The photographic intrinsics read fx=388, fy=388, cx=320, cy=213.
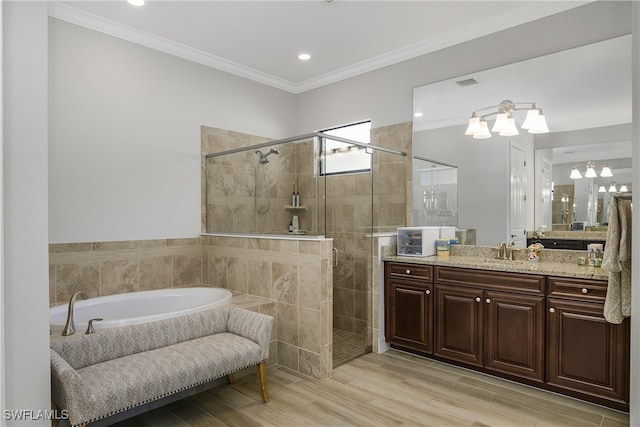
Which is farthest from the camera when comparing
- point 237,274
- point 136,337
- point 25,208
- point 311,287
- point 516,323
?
point 237,274

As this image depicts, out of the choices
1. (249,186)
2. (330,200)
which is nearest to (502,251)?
(330,200)

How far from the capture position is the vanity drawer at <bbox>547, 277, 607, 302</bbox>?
2.44 m

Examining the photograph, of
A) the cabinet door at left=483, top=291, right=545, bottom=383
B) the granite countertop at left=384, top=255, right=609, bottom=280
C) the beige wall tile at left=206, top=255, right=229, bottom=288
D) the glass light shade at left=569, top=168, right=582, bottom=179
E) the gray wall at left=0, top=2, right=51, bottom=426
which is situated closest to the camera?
the gray wall at left=0, top=2, right=51, bottom=426

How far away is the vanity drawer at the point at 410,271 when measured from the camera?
10.7 ft

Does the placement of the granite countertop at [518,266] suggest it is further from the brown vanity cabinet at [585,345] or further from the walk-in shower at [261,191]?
the walk-in shower at [261,191]

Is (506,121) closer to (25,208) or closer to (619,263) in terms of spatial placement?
(619,263)

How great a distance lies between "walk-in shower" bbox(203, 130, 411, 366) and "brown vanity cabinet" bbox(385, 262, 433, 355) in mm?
195

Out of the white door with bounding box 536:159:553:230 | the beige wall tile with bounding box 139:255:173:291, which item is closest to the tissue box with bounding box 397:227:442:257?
the white door with bounding box 536:159:553:230

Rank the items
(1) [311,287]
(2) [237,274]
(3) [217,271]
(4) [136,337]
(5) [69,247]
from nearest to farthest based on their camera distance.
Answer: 1. (4) [136,337]
2. (1) [311,287]
3. (5) [69,247]
4. (2) [237,274]
5. (3) [217,271]

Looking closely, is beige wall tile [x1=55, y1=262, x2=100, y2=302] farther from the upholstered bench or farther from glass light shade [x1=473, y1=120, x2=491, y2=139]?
glass light shade [x1=473, y1=120, x2=491, y2=139]

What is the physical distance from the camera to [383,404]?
8.39 feet

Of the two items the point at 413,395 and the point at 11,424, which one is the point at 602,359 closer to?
the point at 413,395

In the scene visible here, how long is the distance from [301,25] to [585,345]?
318cm

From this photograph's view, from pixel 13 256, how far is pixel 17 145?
1.31 ft
